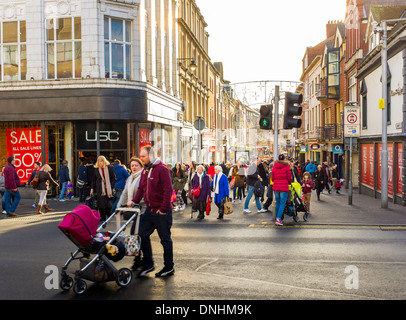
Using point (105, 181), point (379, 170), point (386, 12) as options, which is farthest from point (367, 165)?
point (105, 181)

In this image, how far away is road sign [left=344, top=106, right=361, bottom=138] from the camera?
62.0ft

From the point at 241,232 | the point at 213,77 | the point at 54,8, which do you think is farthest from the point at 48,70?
the point at 213,77

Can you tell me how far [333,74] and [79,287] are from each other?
116ft

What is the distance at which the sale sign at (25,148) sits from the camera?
22.4m

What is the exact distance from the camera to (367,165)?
84.1 ft

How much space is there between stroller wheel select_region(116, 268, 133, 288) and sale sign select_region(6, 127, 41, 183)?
1700 cm

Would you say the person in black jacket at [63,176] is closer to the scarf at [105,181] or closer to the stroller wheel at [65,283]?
the scarf at [105,181]

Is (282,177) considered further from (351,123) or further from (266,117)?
(351,123)

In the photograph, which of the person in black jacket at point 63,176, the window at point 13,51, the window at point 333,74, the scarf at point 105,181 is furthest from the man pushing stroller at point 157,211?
the window at point 333,74

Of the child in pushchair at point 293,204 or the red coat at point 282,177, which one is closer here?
the red coat at point 282,177

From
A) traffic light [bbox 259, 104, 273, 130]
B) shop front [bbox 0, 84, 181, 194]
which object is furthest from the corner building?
traffic light [bbox 259, 104, 273, 130]

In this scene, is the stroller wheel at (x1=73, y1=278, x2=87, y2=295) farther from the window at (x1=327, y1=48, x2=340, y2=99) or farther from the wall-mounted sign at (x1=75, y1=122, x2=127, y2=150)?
the window at (x1=327, y1=48, x2=340, y2=99)
